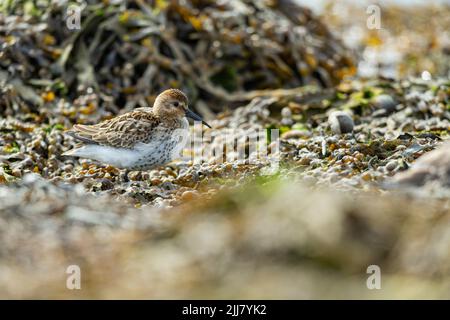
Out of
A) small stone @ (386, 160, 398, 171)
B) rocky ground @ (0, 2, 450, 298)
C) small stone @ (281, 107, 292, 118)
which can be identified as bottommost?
rocky ground @ (0, 2, 450, 298)

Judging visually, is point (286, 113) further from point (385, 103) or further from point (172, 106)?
point (172, 106)

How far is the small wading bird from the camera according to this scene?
619 cm

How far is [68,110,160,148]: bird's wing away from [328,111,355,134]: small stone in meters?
1.75

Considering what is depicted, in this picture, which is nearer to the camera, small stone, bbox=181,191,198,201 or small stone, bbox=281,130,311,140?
small stone, bbox=181,191,198,201

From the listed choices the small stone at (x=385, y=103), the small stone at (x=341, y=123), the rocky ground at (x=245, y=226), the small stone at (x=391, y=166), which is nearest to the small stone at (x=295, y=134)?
the small stone at (x=341, y=123)

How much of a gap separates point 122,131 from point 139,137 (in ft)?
0.58

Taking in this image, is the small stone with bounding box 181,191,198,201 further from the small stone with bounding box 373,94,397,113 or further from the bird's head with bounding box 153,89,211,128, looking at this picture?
the small stone with bounding box 373,94,397,113

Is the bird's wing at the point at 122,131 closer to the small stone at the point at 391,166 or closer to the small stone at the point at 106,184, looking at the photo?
the small stone at the point at 106,184

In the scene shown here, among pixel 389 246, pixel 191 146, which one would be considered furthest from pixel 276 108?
pixel 389 246

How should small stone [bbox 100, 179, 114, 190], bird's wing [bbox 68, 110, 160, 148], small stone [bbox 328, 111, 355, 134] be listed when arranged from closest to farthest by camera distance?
1. small stone [bbox 100, 179, 114, 190]
2. bird's wing [bbox 68, 110, 160, 148]
3. small stone [bbox 328, 111, 355, 134]

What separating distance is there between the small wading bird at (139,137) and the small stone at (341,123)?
4.74 feet

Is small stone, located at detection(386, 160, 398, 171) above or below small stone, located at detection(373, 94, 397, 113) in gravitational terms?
below

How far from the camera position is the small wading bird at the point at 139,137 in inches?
244

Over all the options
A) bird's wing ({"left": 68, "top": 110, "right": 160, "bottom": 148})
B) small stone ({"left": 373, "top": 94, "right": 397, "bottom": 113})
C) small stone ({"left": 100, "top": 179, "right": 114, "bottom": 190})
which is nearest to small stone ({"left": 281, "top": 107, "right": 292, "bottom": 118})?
small stone ({"left": 373, "top": 94, "right": 397, "bottom": 113})
